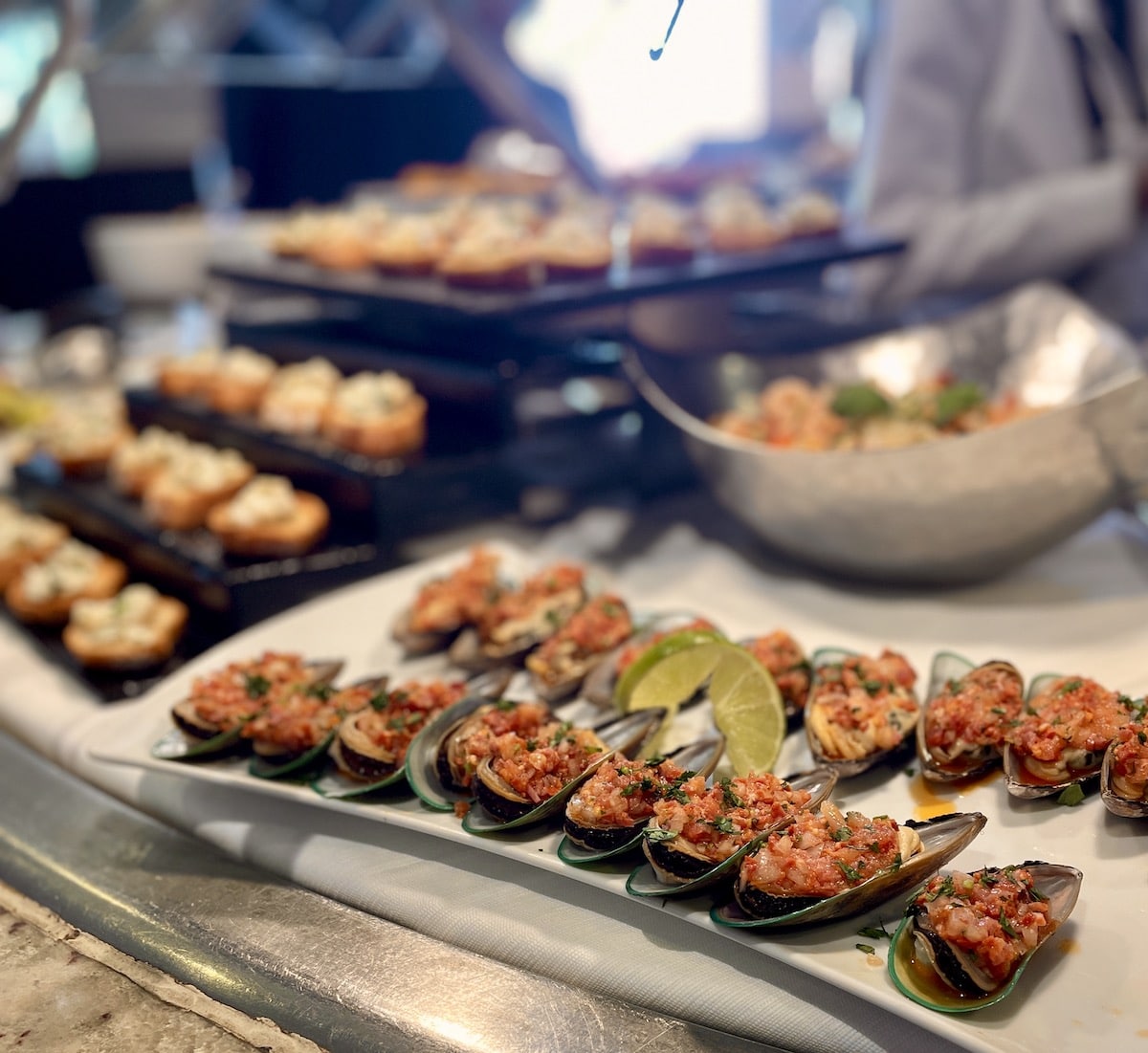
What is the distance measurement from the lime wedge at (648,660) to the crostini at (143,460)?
73.7 inches

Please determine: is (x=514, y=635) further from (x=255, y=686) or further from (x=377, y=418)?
(x=377, y=418)

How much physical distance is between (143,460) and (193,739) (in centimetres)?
159

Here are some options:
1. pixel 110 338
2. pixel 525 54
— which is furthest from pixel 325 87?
pixel 110 338

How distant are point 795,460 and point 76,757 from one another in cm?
166

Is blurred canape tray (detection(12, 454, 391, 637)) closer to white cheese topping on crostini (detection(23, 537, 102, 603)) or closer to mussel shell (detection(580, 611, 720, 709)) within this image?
white cheese topping on crostini (detection(23, 537, 102, 603))

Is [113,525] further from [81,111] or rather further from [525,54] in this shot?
[81,111]

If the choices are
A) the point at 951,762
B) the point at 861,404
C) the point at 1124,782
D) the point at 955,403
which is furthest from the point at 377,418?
the point at 1124,782

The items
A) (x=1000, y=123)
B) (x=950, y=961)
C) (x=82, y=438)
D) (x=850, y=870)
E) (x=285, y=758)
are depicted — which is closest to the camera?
(x=950, y=961)

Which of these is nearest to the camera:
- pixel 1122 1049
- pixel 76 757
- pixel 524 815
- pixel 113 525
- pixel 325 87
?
pixel 1122 1049

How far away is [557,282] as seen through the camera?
131 inches

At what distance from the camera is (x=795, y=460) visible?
8.04ft

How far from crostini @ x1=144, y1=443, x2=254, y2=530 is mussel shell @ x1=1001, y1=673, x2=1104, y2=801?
7.36 ft

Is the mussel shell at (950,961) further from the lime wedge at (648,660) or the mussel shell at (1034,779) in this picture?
the lime wedge at (648,660)

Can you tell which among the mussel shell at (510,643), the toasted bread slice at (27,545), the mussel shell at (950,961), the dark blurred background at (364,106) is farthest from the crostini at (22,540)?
the mussel shell at (950,961)
